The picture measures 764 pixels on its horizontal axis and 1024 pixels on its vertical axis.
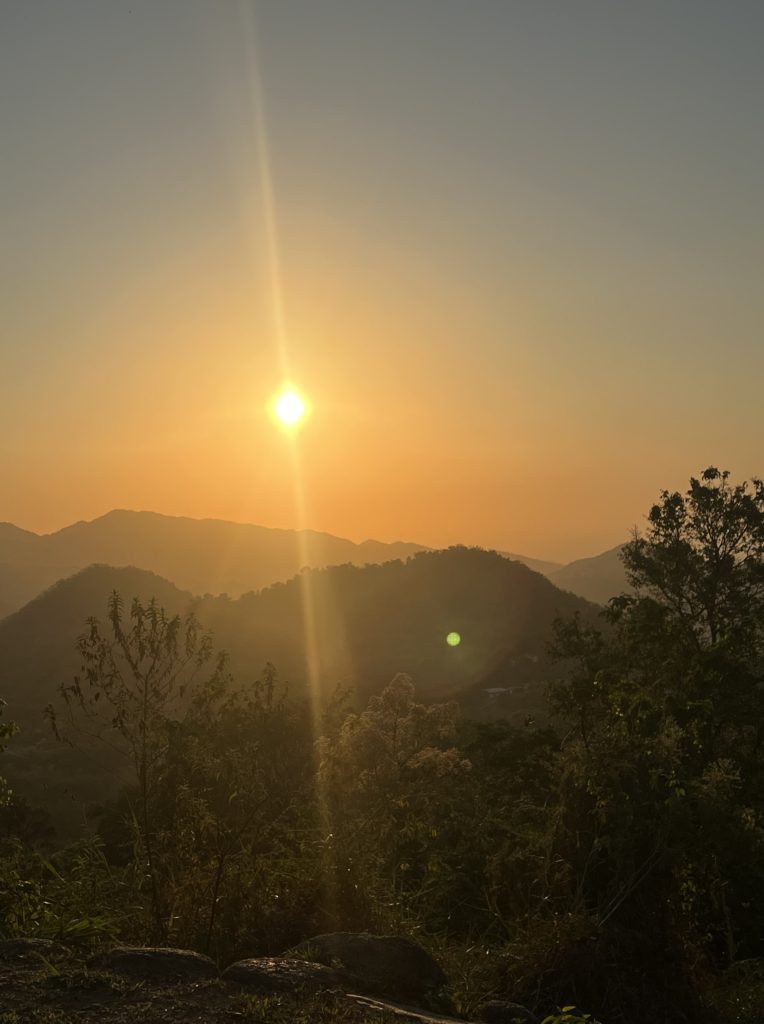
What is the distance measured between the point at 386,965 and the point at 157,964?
1.78 meters

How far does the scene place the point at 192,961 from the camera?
581cm

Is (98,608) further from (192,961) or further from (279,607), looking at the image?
(192,961)

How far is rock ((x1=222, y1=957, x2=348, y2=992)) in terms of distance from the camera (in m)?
5.59

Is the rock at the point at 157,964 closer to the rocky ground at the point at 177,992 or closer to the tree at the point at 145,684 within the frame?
the rocky ground at the point at 177,992

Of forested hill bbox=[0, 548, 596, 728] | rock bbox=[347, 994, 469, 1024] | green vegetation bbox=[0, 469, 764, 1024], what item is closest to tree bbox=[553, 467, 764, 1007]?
green vegetation bbox=[0, 469, 764, 1024]

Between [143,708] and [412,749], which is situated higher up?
[143,708]

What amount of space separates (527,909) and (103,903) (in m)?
4.14

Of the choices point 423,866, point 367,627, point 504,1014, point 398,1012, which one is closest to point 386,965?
point 398,1012

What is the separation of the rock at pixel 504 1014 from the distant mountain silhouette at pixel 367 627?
52.6 meters

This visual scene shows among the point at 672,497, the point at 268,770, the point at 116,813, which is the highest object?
the point at 672,497

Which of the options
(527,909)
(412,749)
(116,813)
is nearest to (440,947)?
(527,909)

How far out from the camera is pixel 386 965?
628 cm

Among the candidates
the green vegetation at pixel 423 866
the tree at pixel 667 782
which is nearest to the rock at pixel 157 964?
the green vegetation at pixel 423 866

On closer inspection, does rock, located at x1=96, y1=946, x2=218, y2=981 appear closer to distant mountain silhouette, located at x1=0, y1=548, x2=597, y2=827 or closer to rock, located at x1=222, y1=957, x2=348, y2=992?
rock, located at x1=222, y1=957, x2=348, y2=992
